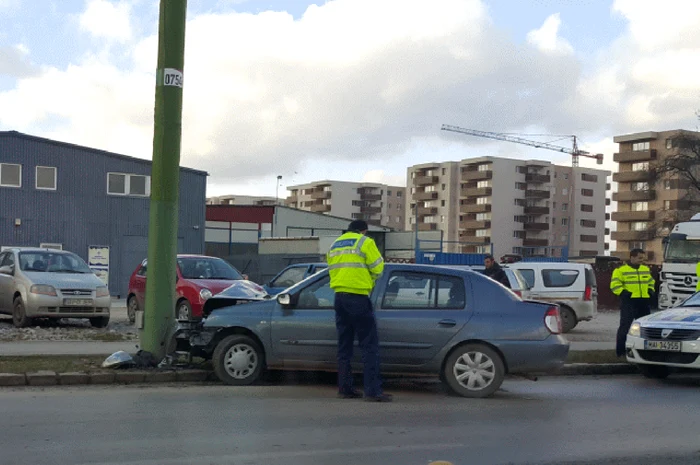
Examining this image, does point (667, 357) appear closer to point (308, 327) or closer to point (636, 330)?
point (636, 330)

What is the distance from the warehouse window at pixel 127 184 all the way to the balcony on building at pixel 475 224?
3838 inches

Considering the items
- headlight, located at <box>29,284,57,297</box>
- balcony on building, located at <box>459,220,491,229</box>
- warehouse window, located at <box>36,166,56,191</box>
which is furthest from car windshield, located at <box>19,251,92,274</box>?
balcony on building, located at <box>459,220,491,229</box>

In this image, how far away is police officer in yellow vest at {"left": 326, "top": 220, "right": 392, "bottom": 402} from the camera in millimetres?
10102

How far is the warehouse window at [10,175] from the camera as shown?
3916 centimetres

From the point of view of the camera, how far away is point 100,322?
2020 centimetres

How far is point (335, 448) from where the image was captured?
748 cm

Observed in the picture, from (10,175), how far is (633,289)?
30068 mm

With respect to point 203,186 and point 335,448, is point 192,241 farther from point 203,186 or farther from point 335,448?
point 335,448

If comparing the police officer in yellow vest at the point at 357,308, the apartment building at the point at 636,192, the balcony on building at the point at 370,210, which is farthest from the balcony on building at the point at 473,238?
the police officer in yellow vest at the point at 357,308

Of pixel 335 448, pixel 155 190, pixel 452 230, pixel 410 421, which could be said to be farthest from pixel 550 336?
pixel 452 230

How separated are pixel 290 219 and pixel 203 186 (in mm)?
20728

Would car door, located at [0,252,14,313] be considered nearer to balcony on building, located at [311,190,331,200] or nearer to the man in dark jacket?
the man in dark jacket

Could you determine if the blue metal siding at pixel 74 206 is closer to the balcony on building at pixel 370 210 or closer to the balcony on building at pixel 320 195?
the balcony on building at pixel 370 210

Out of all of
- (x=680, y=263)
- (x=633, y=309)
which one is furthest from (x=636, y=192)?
(x=633, y=309)
